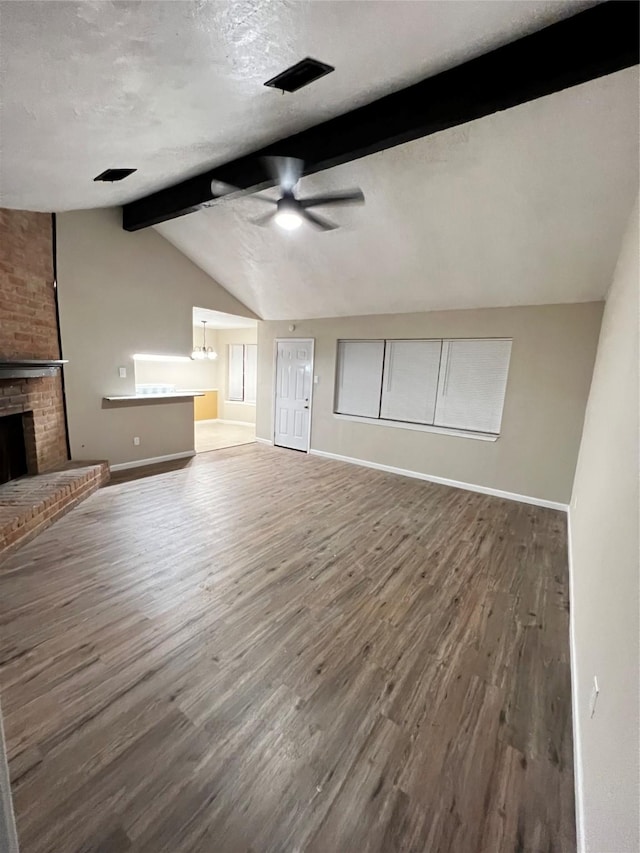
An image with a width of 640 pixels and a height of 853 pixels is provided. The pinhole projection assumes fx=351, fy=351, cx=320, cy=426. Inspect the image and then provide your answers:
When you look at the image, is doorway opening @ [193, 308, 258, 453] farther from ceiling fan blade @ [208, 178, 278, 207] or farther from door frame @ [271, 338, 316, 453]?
ceiling fan blade @ [208, 178, 278, 207]

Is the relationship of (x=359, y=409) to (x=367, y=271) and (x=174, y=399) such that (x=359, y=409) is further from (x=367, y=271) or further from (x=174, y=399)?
(x=174, y=399)

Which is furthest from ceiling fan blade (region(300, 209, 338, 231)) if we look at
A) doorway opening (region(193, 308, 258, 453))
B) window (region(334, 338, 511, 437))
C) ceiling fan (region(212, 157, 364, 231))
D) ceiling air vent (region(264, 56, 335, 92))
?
doorway opening (region(193, 308, 258, 453))

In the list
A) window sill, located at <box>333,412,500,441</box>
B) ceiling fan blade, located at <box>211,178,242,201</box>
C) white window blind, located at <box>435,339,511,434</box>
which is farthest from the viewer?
window sill, located at <box>333,412,500,441</box>

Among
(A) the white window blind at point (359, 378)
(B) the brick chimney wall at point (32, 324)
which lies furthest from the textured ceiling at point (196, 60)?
(A) the white window blind at point (359, 378)

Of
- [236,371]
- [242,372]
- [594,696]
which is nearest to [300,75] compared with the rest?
[594,696]

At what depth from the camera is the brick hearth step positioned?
113 inches

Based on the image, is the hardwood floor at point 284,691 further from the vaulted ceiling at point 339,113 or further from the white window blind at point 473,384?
the vaulted ceiling at point 339,113

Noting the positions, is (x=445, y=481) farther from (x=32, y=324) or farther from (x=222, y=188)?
(x=32, y=324)

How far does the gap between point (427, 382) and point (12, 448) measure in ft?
16.7

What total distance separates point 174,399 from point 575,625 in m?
5.44

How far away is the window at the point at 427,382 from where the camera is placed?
4.58 m

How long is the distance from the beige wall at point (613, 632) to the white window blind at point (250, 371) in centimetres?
743

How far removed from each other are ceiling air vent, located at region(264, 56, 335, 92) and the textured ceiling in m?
0.05

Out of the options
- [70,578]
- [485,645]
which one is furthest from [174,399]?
[485,645]
